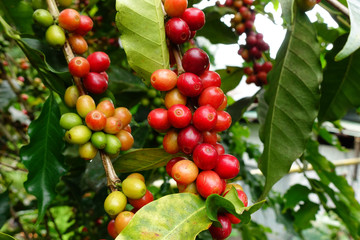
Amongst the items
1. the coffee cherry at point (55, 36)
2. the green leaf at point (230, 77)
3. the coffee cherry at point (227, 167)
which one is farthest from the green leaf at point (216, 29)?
the coffee cherry at point (227, 167)

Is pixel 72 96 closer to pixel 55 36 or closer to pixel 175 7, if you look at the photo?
pixel 55 36

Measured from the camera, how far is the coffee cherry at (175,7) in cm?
61

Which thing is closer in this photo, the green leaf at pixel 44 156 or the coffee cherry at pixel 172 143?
the coffee cherry at pixel 172 143

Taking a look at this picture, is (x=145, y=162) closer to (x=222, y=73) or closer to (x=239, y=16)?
(x=222, y=73)

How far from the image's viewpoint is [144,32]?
63 cm

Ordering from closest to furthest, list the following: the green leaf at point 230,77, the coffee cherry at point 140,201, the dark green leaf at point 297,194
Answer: the coffee cherry at point 140,201
the green leaf at point 230,77
the dark green leaf at point 297,194

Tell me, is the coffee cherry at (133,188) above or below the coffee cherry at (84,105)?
below

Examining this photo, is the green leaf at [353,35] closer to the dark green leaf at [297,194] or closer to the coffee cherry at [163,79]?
the coffee cherry at [163,79]

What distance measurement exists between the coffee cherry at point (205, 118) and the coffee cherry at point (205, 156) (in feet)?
0.11

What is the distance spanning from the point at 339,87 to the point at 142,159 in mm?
721

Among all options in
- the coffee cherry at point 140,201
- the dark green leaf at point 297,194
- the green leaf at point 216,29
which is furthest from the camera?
the dark green leaf at point 297,194

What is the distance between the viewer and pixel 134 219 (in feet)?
1.54

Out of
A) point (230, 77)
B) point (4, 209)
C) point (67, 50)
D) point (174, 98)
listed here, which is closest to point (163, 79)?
point (174, 98)

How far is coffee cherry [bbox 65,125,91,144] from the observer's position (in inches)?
24.1
